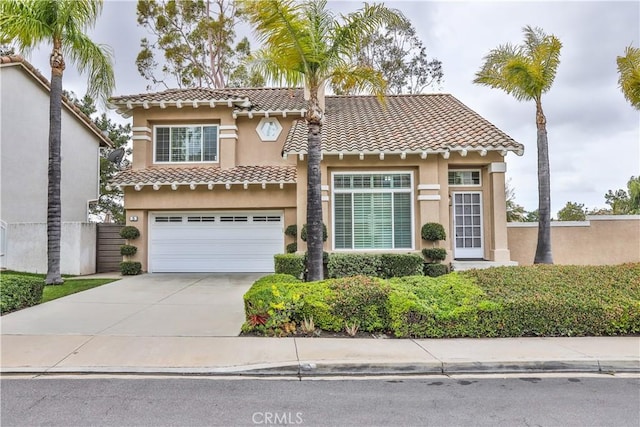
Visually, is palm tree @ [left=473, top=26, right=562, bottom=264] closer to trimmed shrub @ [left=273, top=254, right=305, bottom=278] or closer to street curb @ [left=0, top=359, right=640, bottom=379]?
street curb @ [left=0, top=359, right=640, bottom=379]

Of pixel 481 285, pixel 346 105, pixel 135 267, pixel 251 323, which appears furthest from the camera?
pixel 346 105

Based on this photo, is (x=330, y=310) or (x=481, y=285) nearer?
(x=330, y=310)

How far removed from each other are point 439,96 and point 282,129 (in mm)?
7419

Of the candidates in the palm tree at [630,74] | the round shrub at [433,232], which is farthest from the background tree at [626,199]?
the round shrub at [433,232]

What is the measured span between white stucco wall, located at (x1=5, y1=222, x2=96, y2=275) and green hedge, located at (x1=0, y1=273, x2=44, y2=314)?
5327 millimetres

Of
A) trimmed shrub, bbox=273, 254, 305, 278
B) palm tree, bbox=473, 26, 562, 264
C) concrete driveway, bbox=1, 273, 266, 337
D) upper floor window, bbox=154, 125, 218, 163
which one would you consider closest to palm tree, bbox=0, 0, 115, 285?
concrete driveway, bbox=1, 273, 266, 337

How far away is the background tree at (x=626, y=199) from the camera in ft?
75.0

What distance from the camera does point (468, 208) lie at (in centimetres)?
1284

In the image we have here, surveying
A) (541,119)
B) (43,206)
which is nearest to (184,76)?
(43,206)

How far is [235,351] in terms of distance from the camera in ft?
19.4

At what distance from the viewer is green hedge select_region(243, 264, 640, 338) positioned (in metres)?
6.68

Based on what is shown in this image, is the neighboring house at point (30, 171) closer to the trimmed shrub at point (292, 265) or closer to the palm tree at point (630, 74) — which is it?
the trimmed shrub at point (292, 265)

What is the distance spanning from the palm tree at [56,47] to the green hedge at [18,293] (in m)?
2.76

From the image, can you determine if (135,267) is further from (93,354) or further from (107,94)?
(93,354)
